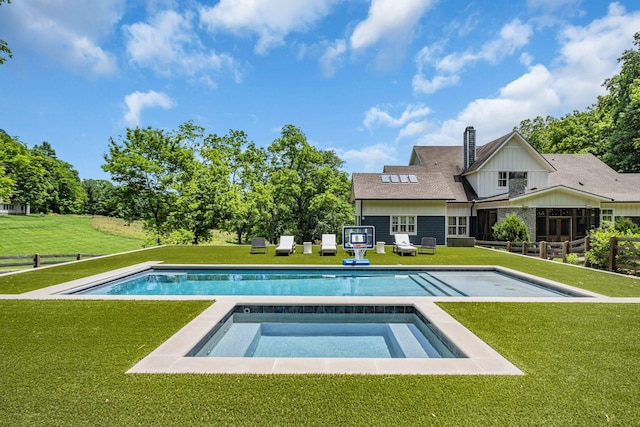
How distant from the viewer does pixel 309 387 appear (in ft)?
12.1

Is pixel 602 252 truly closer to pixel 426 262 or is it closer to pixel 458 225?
pixel 426 262

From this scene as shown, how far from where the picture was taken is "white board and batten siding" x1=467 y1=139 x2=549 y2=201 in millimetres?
25281

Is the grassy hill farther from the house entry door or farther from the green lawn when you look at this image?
the house entry door

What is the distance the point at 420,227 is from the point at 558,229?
8.84 m

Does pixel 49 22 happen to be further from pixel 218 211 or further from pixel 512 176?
pixel 512 176

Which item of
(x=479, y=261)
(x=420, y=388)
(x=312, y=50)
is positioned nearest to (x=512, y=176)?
(x=479, y=261)

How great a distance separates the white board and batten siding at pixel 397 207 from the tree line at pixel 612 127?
22.9m

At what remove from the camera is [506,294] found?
9336mm

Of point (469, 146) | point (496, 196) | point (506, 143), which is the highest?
point (469, 146)

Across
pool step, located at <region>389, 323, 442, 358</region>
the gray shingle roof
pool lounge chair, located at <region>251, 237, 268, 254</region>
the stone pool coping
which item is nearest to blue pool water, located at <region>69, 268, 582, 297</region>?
pool step, located at <region>389, 323, 442, 358</region>

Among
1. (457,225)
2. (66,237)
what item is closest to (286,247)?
(457,225)

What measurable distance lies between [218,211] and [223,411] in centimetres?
2514

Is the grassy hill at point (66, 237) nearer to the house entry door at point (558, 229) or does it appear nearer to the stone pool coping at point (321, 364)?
the stone pool coping at point (321, 364)

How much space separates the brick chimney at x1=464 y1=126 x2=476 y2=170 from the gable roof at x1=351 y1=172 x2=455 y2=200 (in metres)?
4.37
